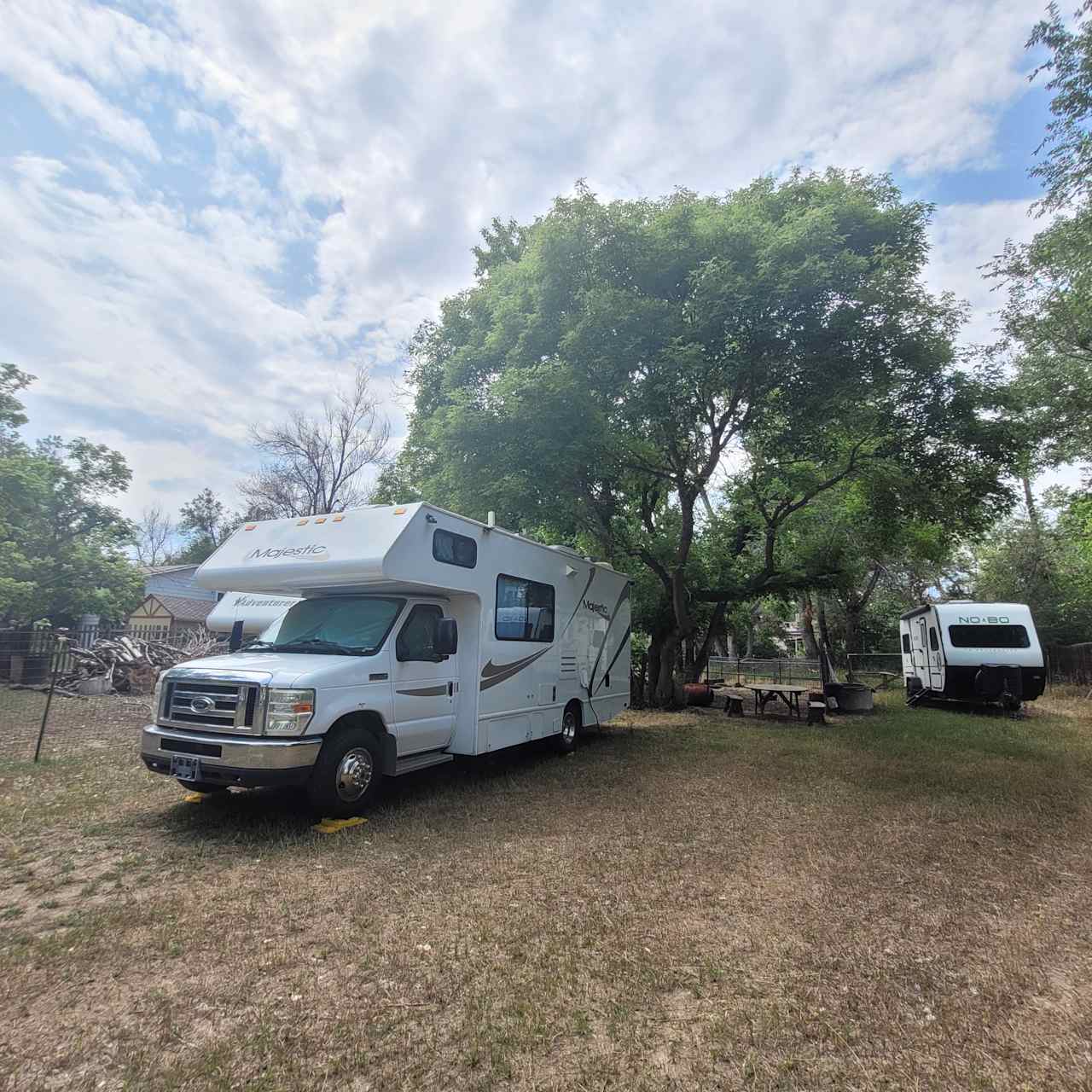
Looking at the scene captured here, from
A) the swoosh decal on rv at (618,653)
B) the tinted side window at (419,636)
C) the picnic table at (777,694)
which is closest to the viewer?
the tinted side window at (419,636)

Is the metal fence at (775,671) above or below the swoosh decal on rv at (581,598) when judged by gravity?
below

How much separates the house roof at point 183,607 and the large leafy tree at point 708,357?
2125 cm

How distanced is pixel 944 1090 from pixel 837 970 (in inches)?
35.3

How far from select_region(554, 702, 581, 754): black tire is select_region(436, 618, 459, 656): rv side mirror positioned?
3.25 metres

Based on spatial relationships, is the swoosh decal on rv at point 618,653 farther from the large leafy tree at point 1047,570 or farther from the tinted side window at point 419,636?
the large leafy tree at point 1047,570

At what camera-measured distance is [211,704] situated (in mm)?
5289

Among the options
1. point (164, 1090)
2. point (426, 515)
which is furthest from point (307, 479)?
point (164, 1090)

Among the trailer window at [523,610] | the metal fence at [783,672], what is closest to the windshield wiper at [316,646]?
the trailer window at [523,610]

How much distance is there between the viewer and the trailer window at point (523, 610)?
7.69 m

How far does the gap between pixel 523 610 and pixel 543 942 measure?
4830 mm

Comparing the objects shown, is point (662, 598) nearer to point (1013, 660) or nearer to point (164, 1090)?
point (1013, 660)

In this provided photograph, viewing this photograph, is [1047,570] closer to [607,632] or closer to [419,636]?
[607,632]

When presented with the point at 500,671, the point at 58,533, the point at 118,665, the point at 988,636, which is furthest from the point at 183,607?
the point at 988,636

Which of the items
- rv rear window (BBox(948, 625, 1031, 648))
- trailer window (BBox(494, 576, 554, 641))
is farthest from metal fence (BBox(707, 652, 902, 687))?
trailer window (BBox(494, 576, 554, 641))
